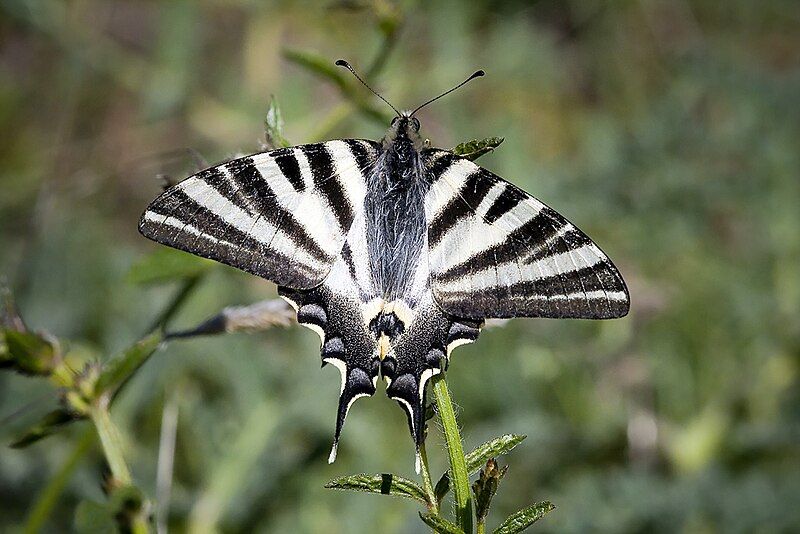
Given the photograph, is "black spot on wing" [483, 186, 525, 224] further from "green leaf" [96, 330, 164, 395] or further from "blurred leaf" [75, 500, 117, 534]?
"blurred leaf" [75, 500, 117, 534]

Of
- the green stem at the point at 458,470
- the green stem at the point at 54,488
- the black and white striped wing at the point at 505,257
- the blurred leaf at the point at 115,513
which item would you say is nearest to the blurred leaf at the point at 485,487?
the green stem at the point at 458,470

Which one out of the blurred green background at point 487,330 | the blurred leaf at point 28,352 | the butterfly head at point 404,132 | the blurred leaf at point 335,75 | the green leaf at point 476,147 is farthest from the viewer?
the blurred green background at point 487,330

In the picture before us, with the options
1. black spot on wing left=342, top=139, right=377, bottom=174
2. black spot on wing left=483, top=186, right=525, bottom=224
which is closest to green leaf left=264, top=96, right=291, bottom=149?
black spot on wing left=342, top=139, right=377, bottom=174

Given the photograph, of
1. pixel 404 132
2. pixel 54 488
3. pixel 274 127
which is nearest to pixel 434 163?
pixel 404 132

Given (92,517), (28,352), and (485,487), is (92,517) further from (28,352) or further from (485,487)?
(485,487)

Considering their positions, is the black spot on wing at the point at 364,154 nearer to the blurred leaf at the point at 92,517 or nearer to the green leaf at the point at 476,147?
the green leaf at the point at 476,147

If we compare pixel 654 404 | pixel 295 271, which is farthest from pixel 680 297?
pixel 295 271

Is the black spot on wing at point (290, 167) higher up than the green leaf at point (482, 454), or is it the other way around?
the black spot on wing at point (290, 167)
